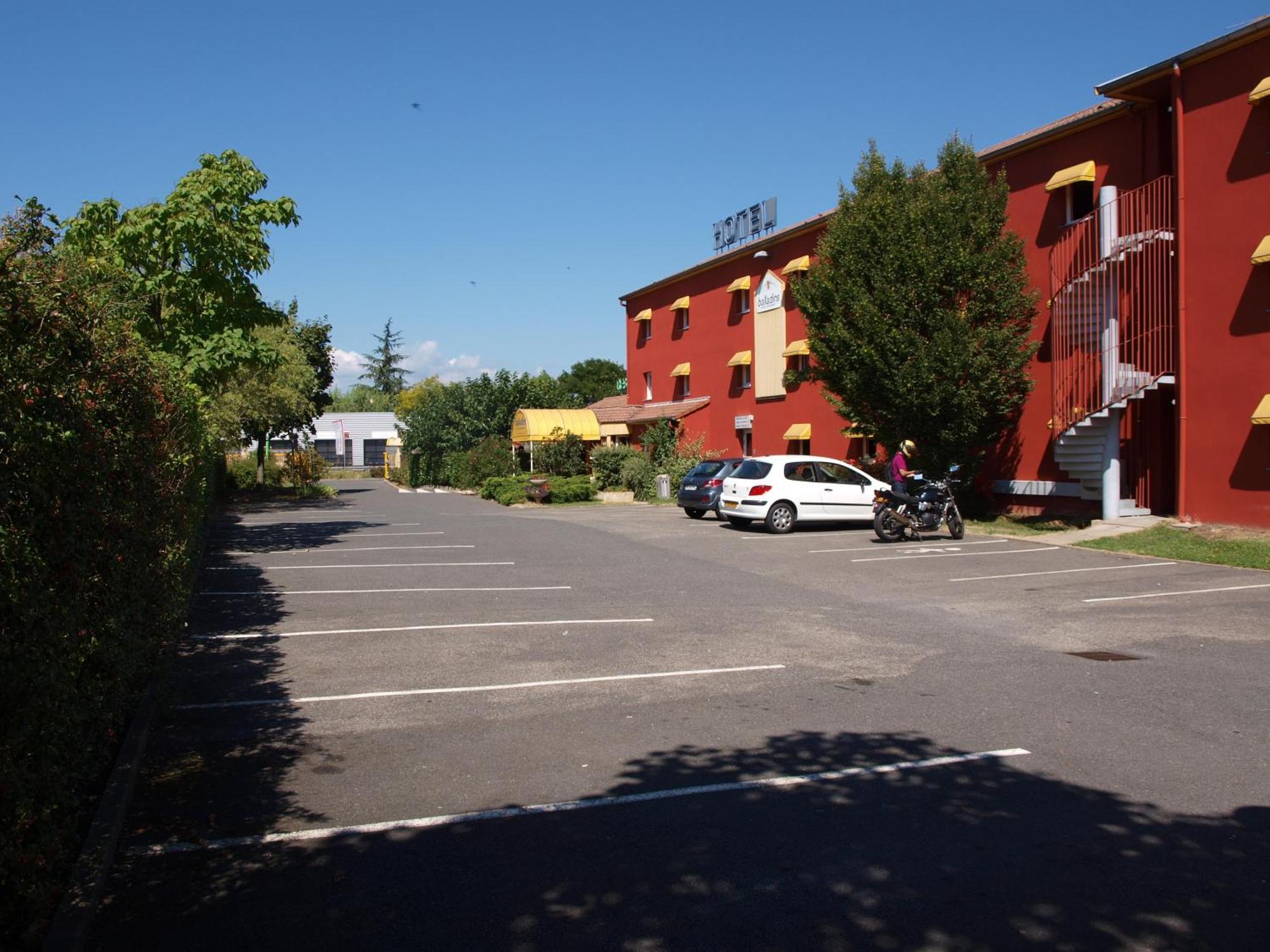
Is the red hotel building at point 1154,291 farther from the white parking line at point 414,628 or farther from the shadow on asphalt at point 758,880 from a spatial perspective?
the shadow on asphalt at point 758,880

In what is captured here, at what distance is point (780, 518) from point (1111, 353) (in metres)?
6.82

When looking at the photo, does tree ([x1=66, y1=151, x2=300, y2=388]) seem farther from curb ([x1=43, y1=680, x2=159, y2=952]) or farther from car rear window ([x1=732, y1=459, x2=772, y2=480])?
curb ([x1=43, y1=680, x2=159, y2=952])

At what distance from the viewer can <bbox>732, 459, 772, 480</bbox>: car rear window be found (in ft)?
69.7

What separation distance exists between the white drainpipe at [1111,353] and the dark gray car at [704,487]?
26.1ft

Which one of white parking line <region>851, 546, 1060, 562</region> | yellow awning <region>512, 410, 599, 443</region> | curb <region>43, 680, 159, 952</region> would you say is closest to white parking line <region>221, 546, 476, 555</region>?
white parking line <region>851, 546, 1060, 562</region>

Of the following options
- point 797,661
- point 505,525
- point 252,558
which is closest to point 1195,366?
point 797,661

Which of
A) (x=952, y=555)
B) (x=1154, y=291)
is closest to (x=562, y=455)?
(x=1154, y=291)

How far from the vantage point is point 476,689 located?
775cm

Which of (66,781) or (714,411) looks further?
(714,411)

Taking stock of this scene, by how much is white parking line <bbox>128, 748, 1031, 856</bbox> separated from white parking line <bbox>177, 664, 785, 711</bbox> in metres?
2.52

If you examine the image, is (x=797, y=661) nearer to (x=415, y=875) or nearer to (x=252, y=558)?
(x=415, y=875)

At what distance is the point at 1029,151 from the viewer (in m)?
22.5

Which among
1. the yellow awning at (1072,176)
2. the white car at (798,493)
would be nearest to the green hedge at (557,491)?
the white car at (798,493)

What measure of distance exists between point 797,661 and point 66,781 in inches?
233
